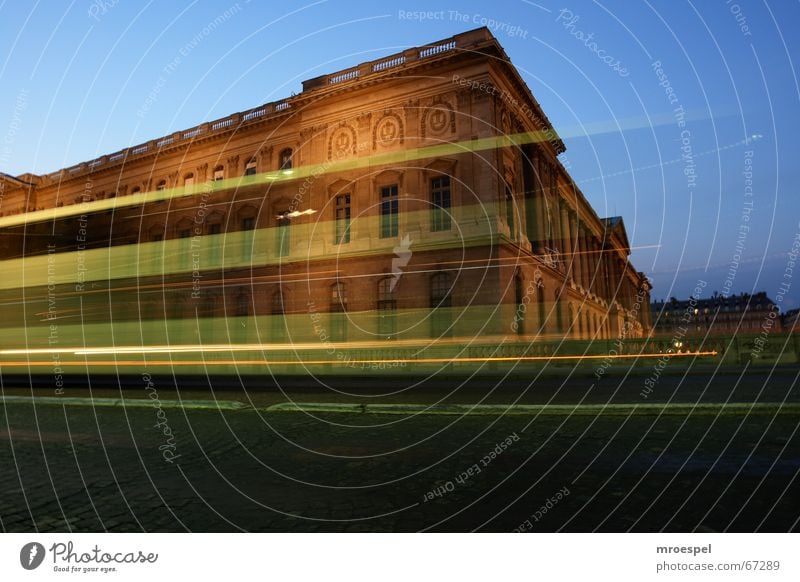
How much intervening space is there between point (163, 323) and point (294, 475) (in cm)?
995

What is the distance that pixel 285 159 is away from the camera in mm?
31062

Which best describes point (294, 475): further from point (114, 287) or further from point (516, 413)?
point (114, 287)

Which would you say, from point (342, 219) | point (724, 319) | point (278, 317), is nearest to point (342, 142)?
point (342, 219)

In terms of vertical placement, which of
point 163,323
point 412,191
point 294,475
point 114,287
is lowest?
point 294,475

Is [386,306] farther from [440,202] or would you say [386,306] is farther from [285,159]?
[285,159]

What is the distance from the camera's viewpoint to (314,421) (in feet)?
24.1

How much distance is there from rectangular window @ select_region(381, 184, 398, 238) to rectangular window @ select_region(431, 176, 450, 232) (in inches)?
87.3

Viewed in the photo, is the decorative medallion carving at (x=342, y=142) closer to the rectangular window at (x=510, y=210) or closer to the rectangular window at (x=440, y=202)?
the rectangular window at (x=440, y=202)

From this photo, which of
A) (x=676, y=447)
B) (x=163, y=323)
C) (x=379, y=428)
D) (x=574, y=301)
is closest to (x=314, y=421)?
(x=379, y=428)

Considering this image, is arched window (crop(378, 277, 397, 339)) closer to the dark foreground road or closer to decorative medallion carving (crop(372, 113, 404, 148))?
decorative medallion carving (crop(372, 113, 404, 148))

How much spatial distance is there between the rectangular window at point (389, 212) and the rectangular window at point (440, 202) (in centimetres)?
222

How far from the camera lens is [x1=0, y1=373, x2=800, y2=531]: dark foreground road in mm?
3182

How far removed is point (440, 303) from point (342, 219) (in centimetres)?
801

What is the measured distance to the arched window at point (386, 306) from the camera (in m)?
26.2
